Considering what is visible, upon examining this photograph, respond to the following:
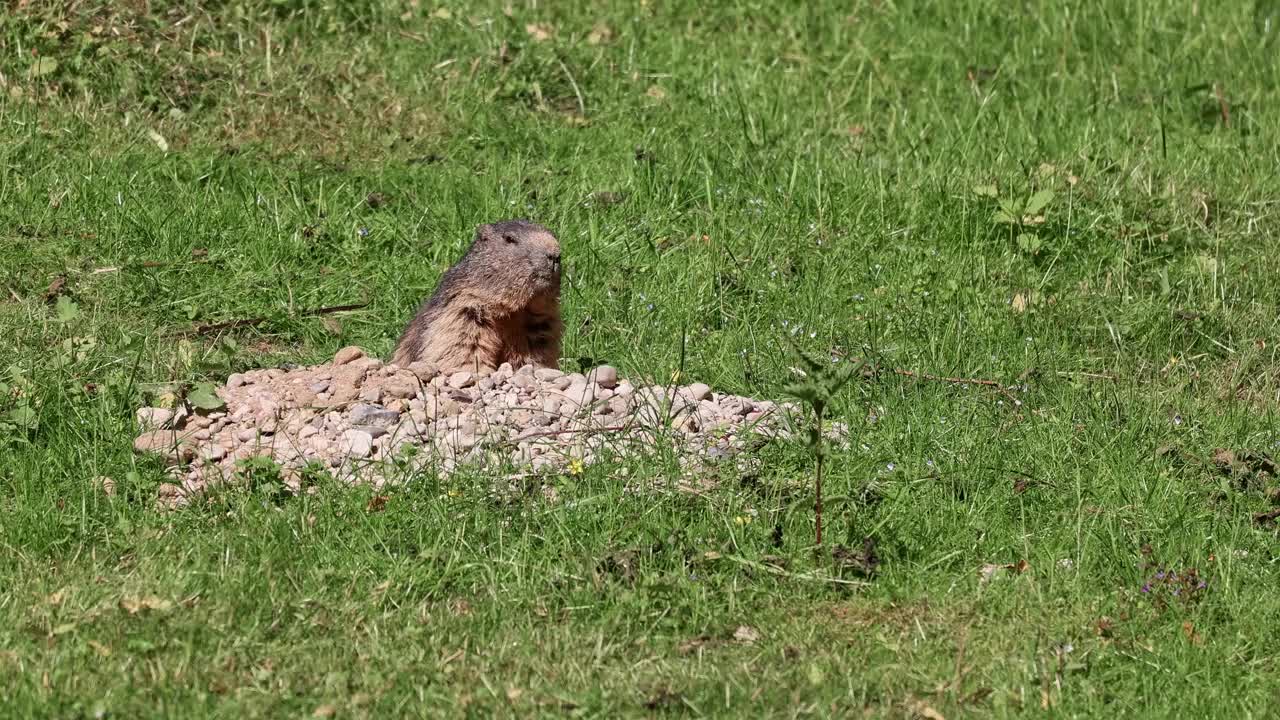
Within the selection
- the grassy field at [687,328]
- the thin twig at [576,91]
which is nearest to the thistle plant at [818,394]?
the grassy field at [687,328]

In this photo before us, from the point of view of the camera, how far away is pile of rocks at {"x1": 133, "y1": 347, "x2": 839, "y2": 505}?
5977mm

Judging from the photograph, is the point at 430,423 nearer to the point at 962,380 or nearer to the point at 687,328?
the point at 687,328

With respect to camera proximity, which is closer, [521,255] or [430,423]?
[430,423]

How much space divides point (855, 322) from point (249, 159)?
3205 millimetres

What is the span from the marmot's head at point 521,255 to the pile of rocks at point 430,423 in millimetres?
510

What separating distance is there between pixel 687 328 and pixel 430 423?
1720 millimetres

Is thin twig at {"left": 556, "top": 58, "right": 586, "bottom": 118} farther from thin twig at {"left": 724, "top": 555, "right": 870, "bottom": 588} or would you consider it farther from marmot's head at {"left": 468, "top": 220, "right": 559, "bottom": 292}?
thin twig at {"left": 724, "top": 555, "right": 870, "bottom": 588}

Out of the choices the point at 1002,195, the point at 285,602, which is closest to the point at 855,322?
the point at 1002,195

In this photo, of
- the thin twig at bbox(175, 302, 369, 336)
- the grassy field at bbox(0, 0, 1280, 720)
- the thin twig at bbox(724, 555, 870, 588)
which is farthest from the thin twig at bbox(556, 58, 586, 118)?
the thin twig at bbox(724, 555, 870, 588)

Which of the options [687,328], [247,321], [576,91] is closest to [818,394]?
[687,328]

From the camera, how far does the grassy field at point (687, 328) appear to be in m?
5.02

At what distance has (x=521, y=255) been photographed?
712 centimetres

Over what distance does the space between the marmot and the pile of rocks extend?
45cm

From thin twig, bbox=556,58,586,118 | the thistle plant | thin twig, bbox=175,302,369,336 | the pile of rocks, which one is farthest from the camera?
thin twig, bbox=556,58,586,118
